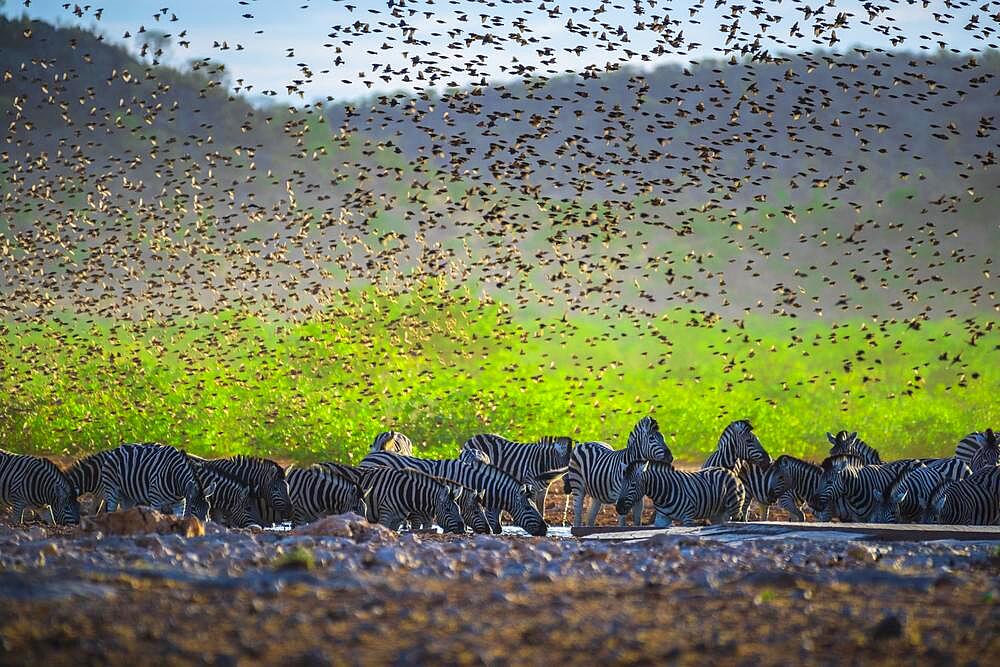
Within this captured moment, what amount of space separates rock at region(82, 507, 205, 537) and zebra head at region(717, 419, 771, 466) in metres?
12.7

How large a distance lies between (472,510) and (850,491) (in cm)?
646

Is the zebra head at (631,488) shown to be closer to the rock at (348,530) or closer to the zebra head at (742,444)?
the zebra head at (742,444)

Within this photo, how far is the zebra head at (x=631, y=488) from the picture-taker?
67.1ft

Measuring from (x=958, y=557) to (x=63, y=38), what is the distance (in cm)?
9476

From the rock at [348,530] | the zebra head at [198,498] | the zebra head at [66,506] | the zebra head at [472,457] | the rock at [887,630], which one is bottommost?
the zebra head at [66,506]

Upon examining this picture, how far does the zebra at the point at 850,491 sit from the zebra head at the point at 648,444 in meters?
2.80

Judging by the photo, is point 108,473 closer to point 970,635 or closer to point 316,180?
point 970,635

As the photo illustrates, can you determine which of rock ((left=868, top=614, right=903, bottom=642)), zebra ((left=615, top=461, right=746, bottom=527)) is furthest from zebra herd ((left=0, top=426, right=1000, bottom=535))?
rock ((left=868, top=614, right=903, bottom=642))

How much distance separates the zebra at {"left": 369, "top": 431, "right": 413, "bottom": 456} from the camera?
23.9 metres

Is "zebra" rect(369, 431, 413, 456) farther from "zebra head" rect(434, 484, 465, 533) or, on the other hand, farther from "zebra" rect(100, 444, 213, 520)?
"zebra head" rect(434, 484, 465, 533)

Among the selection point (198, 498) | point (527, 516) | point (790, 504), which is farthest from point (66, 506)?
point (790, 504)

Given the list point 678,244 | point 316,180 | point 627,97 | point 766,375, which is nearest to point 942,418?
point 766,375

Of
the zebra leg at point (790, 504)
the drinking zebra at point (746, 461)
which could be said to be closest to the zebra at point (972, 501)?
the zebra leg at point (790, 504)

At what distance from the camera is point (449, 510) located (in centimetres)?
1858
